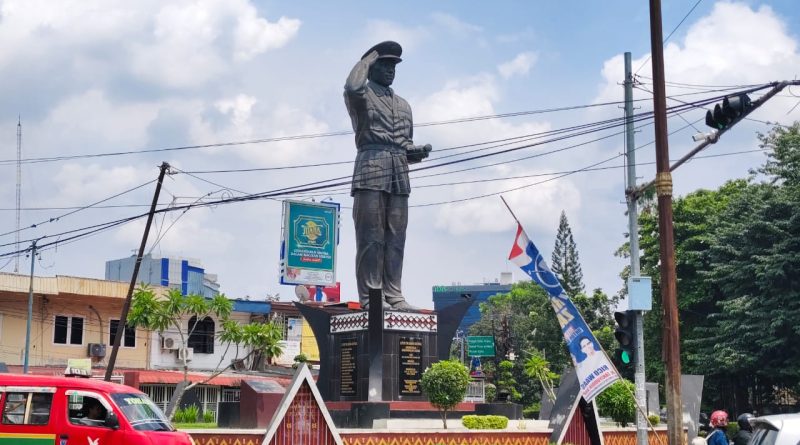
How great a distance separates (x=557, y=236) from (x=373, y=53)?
178 ft

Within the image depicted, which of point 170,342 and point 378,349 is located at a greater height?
point 170,342

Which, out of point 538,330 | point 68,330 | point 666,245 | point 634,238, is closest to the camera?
point 666,245

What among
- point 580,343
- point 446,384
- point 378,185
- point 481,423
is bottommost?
point 481,423

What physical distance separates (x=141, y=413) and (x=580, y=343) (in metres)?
7.92

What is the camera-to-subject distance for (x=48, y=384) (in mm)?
16516

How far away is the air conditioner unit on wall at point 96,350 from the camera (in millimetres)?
48094

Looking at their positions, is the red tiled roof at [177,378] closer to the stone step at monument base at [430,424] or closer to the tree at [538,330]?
the tree at [538,330]

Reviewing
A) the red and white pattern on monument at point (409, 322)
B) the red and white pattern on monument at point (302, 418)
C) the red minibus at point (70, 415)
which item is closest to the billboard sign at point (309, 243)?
the red and white pattern on monument at point (409, 322)

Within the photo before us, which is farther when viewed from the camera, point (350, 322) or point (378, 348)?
point (350, 322)

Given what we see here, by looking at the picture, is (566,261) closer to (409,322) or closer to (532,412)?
(532,412)

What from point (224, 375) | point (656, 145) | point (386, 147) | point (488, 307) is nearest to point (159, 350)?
point (224, 375)

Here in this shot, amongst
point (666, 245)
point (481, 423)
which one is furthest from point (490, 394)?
point (666, 245)

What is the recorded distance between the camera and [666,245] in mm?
16766

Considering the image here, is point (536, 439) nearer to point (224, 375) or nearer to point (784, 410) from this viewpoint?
point (784, 410)
